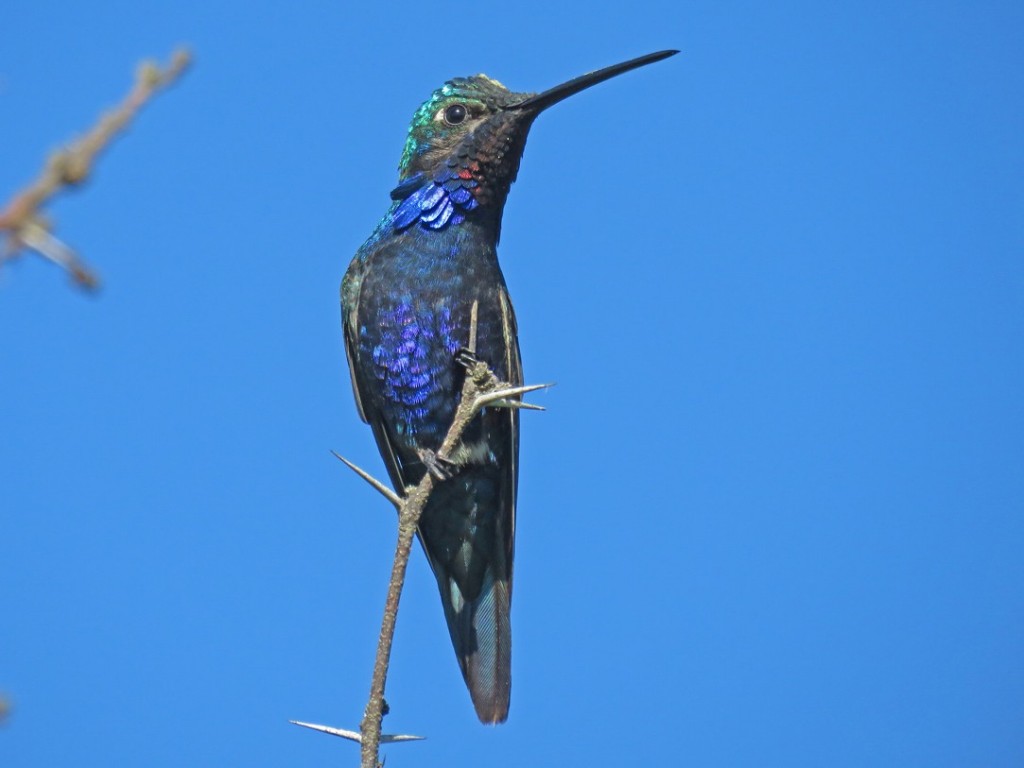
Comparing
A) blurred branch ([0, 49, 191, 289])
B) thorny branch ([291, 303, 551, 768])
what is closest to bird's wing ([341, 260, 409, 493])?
thorny branch ([291, 303, 551, 768])

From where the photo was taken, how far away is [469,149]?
7.16 m

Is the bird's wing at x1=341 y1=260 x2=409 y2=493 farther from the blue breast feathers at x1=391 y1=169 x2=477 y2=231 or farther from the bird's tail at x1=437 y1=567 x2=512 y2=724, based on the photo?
the bird's tail at x1=437 y1=567 x2=512 y2=724

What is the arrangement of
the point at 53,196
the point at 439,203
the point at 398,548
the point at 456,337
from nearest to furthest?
the point at 53,196 < the point at 398,548 < the point at 456,337 < the point at 439,203

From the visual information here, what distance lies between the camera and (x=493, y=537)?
7141 mm

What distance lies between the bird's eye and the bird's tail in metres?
2.76

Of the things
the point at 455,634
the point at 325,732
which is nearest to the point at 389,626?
the point at 325,732

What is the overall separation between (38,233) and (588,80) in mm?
5933

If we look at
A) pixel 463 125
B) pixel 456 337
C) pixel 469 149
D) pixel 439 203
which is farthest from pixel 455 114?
pixel 456 337

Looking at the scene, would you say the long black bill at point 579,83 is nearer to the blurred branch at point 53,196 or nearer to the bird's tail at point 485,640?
the bird's tail at point 485,640

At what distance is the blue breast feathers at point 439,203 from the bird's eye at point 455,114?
0.39 meters

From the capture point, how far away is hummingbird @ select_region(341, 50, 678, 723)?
672 cm

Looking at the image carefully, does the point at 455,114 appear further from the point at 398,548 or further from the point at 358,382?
the point at 398,548

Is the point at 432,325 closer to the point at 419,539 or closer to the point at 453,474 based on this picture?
the point at 453,474

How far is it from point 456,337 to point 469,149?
124 cm
